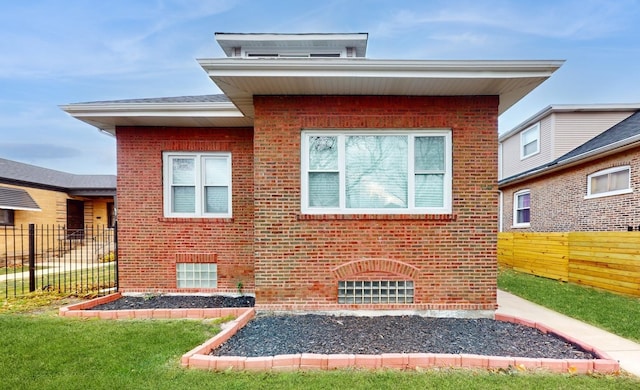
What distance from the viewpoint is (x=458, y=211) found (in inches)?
227

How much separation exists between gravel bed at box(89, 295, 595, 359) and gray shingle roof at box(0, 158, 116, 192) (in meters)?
16.9

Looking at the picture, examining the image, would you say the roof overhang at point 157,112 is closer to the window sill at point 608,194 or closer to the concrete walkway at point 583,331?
the concrete walkway at point 583,331

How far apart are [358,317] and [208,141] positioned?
489cm

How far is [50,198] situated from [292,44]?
1629 cm

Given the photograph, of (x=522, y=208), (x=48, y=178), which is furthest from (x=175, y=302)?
(x=48, y=178)

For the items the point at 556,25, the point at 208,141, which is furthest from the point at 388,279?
the point at 556,25

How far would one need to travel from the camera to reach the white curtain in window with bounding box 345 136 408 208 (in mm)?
5879

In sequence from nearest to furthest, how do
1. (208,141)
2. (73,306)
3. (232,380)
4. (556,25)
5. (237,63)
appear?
1. (232,380)
2. (237,63)
3. (73,306)
4. (208,141)
5. (556,25)

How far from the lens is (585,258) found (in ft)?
30.2

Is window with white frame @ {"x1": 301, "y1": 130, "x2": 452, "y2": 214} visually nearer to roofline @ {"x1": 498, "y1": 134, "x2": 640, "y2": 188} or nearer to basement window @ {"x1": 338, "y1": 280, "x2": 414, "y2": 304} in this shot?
basement window @ {"x1": 338, "y1": 280, "x2": 414, "y2": 304}

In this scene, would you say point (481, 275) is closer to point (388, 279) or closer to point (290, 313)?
point (388, 279)

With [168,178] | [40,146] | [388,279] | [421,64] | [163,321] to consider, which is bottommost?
[163,321]

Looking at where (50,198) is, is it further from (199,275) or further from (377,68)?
(377,68)

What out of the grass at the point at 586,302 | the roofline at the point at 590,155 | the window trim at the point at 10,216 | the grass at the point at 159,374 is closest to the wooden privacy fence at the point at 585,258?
the grass at the point at 586,302
